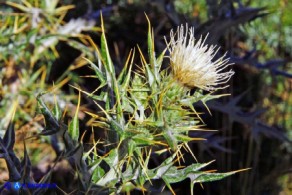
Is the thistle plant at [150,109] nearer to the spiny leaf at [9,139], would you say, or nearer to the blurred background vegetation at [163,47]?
the spiny leaf at [9,139]

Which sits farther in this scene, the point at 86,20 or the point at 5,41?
the point at 86,20

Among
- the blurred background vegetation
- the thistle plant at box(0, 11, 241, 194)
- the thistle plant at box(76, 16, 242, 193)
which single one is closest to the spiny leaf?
the thistle plant at box(0, 11, 241, 194)

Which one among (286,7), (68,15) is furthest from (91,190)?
(286,7)

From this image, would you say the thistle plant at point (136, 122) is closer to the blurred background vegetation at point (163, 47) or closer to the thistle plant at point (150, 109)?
the thistle plant at point (150, 109)

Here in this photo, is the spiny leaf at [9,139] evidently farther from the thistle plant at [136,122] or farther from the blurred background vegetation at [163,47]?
the blurred background vegetation at [163,47]

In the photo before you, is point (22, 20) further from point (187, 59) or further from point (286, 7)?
point (286, 7)

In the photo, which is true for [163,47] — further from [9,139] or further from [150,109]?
[9,139]

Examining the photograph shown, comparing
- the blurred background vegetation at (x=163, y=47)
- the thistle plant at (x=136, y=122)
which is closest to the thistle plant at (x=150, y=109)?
the thistle plant at (x=136, y=122)

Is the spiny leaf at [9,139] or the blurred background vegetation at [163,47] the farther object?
the blurred background vegetation at [163,47]

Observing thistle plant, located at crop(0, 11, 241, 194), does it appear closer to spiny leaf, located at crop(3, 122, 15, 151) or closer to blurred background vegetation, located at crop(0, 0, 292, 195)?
spiny leaf, located at crop(3, 122, 15, 151)
